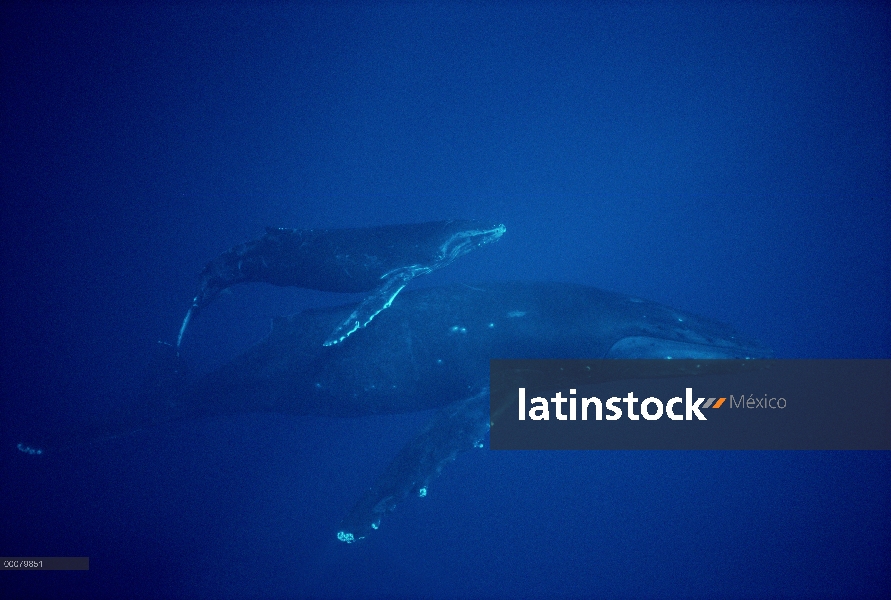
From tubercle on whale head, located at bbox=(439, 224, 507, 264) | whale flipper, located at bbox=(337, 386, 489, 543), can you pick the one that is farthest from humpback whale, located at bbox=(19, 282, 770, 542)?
tubercle on whale head, located at bbox=(439, 224, 507, 264)

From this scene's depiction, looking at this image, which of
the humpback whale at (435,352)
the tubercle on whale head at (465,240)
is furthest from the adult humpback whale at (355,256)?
the humpback whale at (435,352)

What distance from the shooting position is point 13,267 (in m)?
14.7

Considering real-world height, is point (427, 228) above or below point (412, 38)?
below

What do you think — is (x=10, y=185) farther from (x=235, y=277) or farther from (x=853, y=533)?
(x=853, y=533)

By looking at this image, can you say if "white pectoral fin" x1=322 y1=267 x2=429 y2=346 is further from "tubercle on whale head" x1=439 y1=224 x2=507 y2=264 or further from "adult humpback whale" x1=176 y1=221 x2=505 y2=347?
"tubercle on whale head" x1=439 y1=224 x2=507 y2=264

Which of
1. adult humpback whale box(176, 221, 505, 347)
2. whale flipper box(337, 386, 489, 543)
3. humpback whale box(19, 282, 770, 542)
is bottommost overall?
whale flipper box(337, 386, 489, 543)

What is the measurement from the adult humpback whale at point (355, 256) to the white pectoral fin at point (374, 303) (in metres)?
0.01

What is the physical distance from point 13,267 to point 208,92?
8.95 m

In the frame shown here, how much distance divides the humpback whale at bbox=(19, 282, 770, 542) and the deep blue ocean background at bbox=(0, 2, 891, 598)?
3.70 meters

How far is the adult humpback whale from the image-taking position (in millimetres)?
6270

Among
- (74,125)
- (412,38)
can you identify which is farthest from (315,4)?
(74,125)

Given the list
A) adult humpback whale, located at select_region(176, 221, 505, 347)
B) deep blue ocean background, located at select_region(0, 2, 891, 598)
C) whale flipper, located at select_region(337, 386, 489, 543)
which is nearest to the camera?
whale flipper, located at select_region(337, 386, 489, 543)

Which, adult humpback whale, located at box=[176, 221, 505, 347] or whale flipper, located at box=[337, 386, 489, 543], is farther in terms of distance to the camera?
adult humpback whale, located at box=[176, 221, 505, 347]

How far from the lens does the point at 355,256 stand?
6.48 metres
